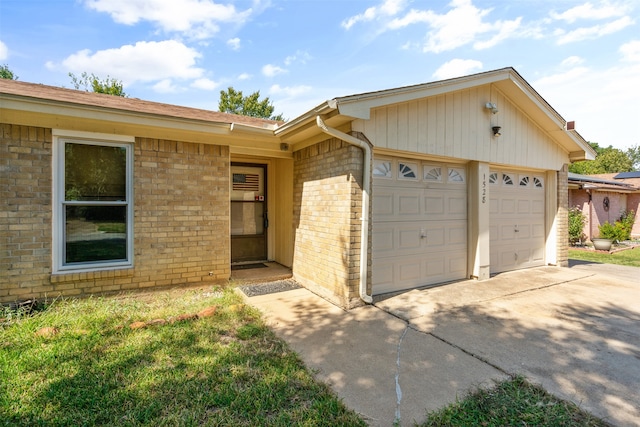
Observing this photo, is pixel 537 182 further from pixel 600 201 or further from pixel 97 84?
pixel 97 84

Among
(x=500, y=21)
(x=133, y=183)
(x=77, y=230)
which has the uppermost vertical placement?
(x=500, y=21)

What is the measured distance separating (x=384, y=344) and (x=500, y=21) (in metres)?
6.29

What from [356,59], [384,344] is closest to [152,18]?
[356,59]

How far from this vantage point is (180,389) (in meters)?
2.48

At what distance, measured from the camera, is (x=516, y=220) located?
22.7 ft

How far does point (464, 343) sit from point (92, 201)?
543cm

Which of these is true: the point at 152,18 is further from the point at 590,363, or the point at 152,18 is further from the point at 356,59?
the point at 590,363

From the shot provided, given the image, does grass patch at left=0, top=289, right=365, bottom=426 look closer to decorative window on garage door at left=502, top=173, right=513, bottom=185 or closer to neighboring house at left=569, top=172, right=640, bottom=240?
decorative window on garage door at left=502, top=173, right=513, bottom=185

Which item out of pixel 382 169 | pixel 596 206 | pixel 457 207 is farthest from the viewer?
pixel 596 206

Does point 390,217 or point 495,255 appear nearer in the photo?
point 390,217

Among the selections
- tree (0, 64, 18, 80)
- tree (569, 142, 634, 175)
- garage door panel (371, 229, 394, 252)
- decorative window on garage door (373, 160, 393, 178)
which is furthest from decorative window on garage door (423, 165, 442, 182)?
tree (569, 142, 634, 175)

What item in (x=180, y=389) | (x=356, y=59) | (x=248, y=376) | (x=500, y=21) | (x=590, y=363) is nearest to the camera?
(x=180, y=389)

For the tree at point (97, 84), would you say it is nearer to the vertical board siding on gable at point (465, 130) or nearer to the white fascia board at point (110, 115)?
the white fascia board at point (110, 115)

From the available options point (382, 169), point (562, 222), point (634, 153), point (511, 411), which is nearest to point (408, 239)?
point (382, 169)
